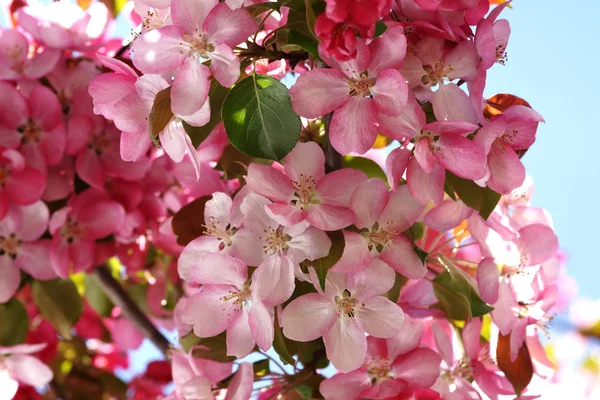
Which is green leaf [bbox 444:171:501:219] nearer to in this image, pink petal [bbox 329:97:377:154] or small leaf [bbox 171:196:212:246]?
pink petal [bbox 329:97:377:154]

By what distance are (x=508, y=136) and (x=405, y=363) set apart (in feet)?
0.89

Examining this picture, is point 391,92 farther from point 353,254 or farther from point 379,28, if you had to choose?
point 353,254

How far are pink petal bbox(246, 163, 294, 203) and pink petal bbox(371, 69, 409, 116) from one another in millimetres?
119

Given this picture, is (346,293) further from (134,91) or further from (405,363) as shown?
(134,91)

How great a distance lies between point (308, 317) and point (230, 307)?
9cm

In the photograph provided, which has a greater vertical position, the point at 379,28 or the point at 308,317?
the point at 379,28

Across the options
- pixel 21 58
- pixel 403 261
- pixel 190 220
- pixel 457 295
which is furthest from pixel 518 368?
pixel 21 58

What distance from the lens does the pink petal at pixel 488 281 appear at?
0.82 metres

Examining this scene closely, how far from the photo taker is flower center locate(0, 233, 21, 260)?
1.02 meters

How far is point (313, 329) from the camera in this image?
74cm

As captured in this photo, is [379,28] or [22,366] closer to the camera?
[379,28]

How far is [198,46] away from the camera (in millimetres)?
696

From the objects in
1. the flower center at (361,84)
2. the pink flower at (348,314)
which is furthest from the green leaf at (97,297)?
the flower center at (361,84)

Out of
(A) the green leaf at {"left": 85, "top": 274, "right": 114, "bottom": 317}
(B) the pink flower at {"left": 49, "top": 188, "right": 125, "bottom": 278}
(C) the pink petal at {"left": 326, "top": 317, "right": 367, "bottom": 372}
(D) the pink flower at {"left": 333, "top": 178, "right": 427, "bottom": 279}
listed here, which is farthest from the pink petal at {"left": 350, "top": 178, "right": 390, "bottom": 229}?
(A) the green leaf at {"left": 85, "top": 274, "right": 114, "bottom": 317}
